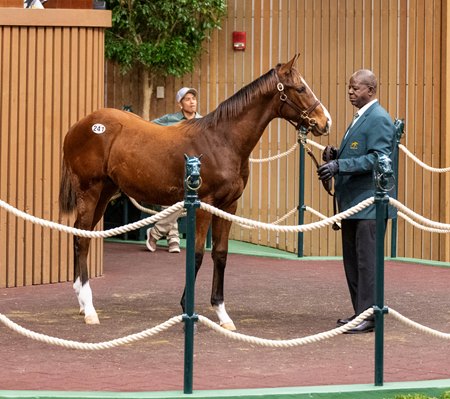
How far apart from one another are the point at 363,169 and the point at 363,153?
23cm

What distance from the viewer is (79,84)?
1226 centimetres

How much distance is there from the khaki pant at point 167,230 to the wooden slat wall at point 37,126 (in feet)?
7.16

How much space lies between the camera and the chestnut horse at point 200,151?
403 inches

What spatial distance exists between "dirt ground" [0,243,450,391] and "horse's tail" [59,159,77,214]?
32.6 inches

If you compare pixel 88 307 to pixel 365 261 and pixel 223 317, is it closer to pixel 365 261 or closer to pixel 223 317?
pixel 223 317

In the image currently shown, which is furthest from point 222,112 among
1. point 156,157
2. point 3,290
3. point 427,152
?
point 427,152

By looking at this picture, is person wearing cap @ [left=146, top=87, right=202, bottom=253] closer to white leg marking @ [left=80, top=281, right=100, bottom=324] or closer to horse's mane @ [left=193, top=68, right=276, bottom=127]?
horse's mane @ [left=193, top=68, right=276, bottom=127]

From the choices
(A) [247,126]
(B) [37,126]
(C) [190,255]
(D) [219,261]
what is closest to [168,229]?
(B) [37,126]

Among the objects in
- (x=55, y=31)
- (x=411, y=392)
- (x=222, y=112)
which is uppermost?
(x=55, y=31)

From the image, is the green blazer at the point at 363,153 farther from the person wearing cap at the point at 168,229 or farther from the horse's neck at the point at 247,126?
the person wearing cap at the point at 168,229

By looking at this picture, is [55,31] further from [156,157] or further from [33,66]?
[156,157]

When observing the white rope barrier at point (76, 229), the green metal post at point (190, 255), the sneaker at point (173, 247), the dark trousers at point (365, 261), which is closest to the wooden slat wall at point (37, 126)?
the sneaker at point (173, 247)

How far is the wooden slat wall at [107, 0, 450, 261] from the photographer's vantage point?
53.5 ft

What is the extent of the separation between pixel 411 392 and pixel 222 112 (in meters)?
→ 3.39
